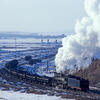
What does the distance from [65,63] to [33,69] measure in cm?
2535

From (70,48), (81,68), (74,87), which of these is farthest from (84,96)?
(81,68)

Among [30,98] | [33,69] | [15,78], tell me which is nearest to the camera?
[30,98]

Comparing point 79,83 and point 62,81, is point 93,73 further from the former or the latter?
point 79,83

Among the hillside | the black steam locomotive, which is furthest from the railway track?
the hillside

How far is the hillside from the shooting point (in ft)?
193

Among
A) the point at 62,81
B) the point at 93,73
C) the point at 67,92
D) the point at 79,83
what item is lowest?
the point at 67,92

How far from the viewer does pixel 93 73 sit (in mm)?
62844

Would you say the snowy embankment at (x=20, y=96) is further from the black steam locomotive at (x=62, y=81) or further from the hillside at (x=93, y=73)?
the hillside at (x=93, y=73)

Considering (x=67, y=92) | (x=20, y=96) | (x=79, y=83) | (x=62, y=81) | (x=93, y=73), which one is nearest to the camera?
(x=20, y=96)

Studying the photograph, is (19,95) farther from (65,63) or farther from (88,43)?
(88,43)

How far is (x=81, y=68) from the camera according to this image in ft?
224

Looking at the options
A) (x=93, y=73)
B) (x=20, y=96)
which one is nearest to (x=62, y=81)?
(x=20, y=96)

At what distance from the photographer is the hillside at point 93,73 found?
58759mm

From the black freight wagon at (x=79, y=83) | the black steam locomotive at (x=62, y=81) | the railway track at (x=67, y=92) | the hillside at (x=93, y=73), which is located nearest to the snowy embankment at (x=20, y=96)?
the railway track at (x=67, y=92)
